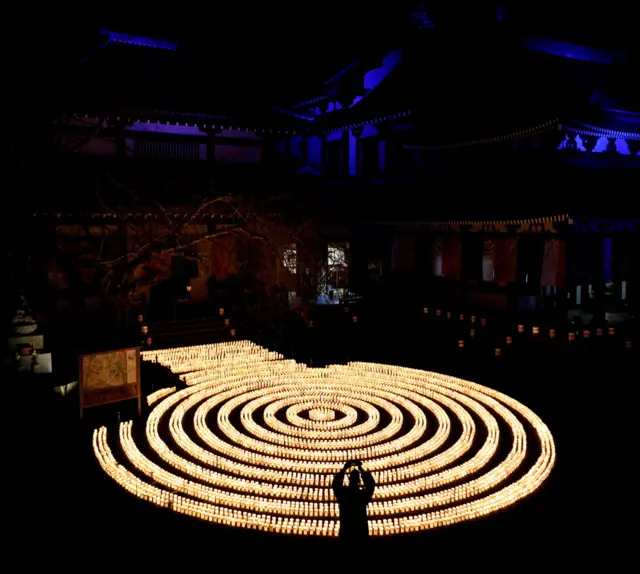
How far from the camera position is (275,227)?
20.0 m

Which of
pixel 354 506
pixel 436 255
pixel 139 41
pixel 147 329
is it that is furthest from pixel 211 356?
pixel 139 41

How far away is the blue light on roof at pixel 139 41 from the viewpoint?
20.7 metres

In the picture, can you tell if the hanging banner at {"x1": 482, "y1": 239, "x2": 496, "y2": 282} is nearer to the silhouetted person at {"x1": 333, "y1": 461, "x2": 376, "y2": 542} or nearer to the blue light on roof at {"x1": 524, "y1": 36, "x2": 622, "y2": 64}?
the blue light on roof at {"x1": 524, "y1": 36, "x2": 622, "y2": 64}

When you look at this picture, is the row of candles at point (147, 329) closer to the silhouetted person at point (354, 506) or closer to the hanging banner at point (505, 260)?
the hanging banner at point (505, 260)

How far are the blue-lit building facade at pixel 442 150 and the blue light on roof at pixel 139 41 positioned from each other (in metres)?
0.07

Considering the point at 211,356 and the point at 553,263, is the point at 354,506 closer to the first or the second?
the point at 211,356

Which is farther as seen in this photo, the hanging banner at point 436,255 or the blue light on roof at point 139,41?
the hanging banner at point 436,255

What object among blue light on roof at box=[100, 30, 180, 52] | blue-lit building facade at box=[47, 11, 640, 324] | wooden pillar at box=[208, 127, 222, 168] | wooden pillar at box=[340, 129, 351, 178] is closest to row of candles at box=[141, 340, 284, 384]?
blue-lit building facade at box=[47, 11, 640, 324]

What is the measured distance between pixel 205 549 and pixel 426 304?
Answer: 51.6ft

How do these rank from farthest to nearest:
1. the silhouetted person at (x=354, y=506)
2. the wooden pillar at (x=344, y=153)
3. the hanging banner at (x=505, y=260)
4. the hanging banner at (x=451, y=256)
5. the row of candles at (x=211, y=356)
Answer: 1. the wooden pillar at (x=344, y=153)
2. the hanging banner at (x=451, y=256)
3. the hanging banner at (x=505, y=260)
4. the row of candles at (x=211, y=356)
5. the silhouetted person at (x=354, y=506)

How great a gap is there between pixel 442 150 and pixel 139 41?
36.6 ft

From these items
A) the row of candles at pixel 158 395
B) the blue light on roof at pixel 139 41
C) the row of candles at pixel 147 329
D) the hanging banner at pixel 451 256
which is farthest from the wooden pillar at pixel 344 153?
the row of candles at pixel 158 395

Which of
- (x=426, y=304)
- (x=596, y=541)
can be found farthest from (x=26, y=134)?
(x=596, y=541)

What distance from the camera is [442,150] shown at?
21547mm
